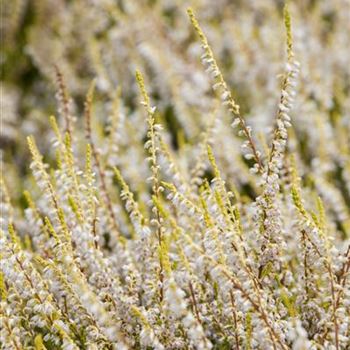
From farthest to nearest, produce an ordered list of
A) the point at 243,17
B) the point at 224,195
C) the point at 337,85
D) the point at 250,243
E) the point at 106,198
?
the point at 243,17 < the point at 337,85 < the point at 106,198 < the point at 250,243 < the point at 224,195

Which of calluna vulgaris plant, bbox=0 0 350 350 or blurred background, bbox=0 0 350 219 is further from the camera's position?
blurred background, bbox=0 0 350 219

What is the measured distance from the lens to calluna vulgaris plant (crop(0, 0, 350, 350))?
268 cm

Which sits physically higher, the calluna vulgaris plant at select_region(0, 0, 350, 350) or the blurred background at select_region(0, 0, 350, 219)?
the blurred background at select_region(0, 0, 350, 219)

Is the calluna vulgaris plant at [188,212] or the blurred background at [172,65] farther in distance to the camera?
the blurred background at [172,65]

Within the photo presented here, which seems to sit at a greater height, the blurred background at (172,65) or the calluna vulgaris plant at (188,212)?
the blurred background at (172,65)

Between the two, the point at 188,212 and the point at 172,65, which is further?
the point at 172,65

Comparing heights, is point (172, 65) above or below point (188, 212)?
above

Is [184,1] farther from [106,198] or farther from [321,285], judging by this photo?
[321,285]

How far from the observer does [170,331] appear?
286 centimetres

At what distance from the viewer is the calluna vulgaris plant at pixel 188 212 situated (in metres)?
2.68

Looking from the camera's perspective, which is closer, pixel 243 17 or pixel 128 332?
pixel 128 332

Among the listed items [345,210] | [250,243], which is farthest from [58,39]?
[250,243]

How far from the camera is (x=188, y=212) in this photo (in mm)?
3273

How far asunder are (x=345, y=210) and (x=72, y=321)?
2.08 metres
